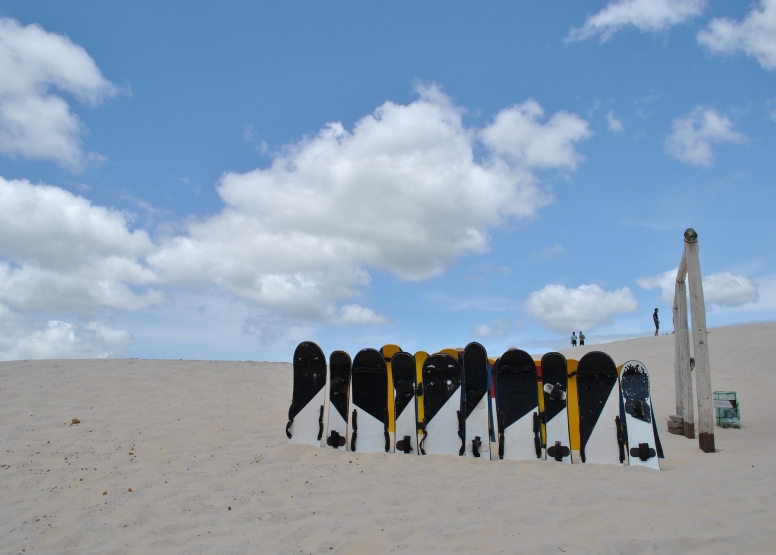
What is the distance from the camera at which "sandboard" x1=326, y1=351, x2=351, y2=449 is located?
6.23 metres

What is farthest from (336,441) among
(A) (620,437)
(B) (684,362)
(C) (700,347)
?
(B) (684,362)

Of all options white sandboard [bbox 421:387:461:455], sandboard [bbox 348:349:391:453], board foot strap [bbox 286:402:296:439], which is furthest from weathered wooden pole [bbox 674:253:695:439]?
board foot strap [bbox 286:402:296:439]

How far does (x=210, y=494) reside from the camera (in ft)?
14.5

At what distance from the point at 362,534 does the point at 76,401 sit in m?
6.33

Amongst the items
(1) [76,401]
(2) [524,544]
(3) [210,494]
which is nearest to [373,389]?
(3) [210,494]

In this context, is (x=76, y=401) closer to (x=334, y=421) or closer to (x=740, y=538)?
(x=334, y=421)

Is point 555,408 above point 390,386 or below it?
below

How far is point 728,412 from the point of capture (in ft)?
29.5

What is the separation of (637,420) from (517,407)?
52.7 inches

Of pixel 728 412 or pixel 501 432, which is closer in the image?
pixel 501 432

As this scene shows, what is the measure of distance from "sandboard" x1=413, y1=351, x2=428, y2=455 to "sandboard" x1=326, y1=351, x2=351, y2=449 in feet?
2.84

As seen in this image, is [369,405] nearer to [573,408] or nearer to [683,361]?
[573,408]

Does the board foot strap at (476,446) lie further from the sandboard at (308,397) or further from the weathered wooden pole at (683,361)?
the weathered wooden pole at (683,361)

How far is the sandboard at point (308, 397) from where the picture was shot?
6301 millimetres
